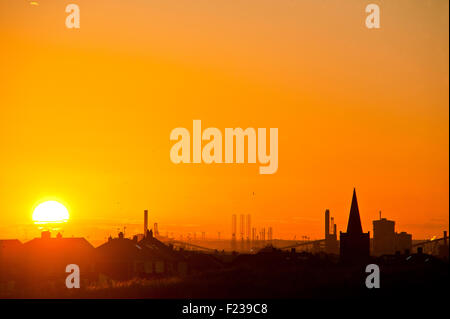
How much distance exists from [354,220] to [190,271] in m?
40.5

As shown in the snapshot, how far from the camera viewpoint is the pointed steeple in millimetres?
105625

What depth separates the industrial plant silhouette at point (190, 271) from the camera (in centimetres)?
2873

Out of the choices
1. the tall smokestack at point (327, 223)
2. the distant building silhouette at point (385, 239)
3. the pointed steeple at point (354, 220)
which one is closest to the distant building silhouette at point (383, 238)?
the distant building silhouette at point (385, 239)

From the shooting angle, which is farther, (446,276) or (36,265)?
(36,265)

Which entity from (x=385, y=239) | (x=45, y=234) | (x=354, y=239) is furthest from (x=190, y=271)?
(x=385, y=239)

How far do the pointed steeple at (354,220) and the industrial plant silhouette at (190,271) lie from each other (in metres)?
0.09

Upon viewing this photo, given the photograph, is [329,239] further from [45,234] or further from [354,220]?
[45,234]

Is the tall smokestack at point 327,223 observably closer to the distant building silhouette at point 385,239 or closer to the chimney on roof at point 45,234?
the distant building silhouette at point 385,239

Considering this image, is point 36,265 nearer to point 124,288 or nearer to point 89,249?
point 89,249
